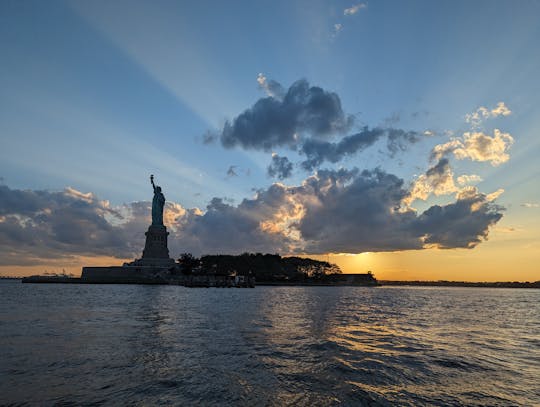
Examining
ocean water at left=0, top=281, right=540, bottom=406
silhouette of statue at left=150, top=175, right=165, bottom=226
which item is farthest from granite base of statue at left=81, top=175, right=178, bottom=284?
ocean water at left=0, top=281, right=540, bottom=406

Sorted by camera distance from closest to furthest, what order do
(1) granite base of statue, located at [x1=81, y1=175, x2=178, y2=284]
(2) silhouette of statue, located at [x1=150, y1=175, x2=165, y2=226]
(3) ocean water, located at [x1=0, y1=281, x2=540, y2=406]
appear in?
(3) ocean water, located at [x1=0, y1=281, x2=540, y2=406] → (1) granite base of statue, located at [x1=81, y1=175, x2=178, y2=284] → (2) silhouette of statue, located at [x1=150, y1=175, x2=165, y2=226]

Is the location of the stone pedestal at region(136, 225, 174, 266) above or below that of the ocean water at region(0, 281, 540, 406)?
above

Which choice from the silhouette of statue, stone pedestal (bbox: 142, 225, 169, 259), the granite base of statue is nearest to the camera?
the granite base of statue

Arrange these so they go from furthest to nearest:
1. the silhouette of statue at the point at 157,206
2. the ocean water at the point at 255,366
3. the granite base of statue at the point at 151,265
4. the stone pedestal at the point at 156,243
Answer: the silhouette of statue at the point at 157,206 < the stone pedestal at the point at 156,243 < the granite base of statue at the point at 151,265 < the ocean water at the point at 255,366

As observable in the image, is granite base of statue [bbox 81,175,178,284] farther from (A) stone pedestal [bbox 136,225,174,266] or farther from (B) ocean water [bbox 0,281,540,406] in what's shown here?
(B) ocean water [bbox 0,281,540,406]

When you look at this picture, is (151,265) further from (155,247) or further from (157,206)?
(157,206)

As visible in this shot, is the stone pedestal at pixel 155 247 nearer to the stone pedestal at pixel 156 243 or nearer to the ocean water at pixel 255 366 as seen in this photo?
the stone pedestal at pixel 156 243

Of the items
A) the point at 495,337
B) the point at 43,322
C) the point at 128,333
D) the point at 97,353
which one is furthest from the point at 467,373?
the point at 43,322

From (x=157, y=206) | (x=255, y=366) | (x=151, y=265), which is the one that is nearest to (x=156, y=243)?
(x=151, y=265)

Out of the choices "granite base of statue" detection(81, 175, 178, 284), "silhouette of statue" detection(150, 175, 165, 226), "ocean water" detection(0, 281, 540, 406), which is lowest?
"ocean water" detection(0, 281, 540, 406)

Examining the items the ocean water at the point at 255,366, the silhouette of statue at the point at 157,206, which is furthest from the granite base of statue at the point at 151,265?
the ocean water at the point at 255,366

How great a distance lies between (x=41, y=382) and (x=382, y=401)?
36.3 feet

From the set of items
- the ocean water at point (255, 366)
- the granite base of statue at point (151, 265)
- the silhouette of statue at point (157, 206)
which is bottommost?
the ocean water at point (255, 366)

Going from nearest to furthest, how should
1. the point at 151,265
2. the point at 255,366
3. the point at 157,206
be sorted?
the point at 255,366, the point at 151,265, the point at 157,206
